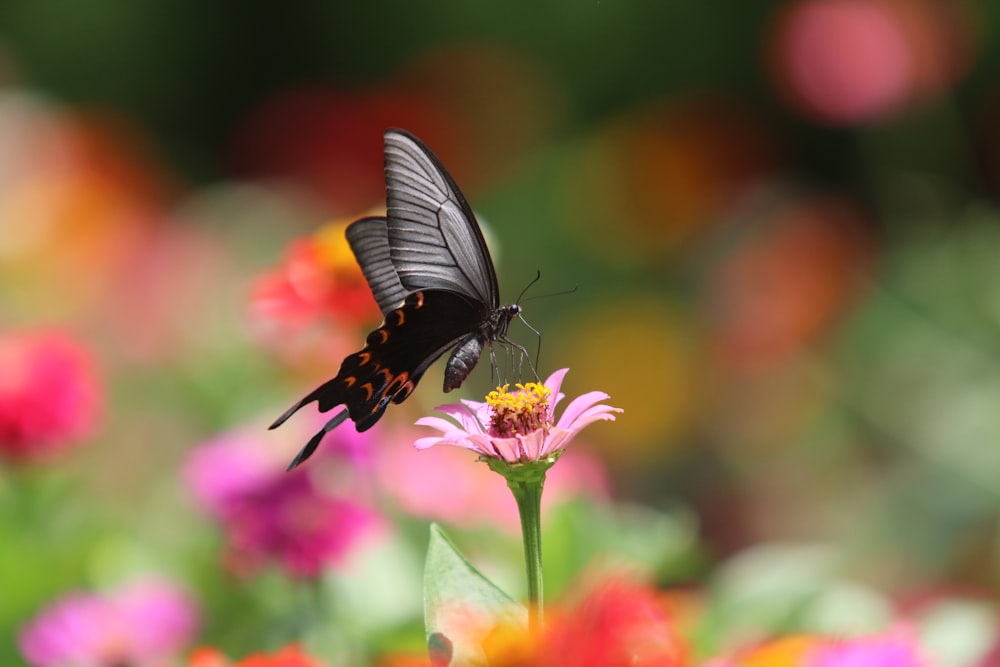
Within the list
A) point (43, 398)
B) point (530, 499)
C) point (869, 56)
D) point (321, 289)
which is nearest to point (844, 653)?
point (530, 499)

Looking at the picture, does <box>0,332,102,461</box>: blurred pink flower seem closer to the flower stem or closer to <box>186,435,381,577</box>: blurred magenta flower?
<box>186,435,381,577</box>: blurred magenta flower

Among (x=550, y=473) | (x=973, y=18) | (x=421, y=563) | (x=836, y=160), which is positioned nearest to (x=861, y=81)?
(x=973, y=18)

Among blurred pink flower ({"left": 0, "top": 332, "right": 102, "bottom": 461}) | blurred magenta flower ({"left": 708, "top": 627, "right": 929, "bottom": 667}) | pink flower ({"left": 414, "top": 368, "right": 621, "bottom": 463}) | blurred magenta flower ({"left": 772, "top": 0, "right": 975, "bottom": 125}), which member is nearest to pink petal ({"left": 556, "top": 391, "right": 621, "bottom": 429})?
pink flower ({"left": 414, "top": 368, "right": 621, "bottom": 463})

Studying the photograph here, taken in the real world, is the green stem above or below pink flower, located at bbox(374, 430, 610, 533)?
below

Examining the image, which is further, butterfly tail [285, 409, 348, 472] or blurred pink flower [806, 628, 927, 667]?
blurred pink flower [806, 628, 927, 667]

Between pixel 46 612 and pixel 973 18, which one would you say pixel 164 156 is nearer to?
pixel 973 18

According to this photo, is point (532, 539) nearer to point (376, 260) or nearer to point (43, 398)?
Answer: point (376, 260)

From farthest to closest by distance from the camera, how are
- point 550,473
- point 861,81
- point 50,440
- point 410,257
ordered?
point 861,81
point 550,473
point 50,440
point 410,257
